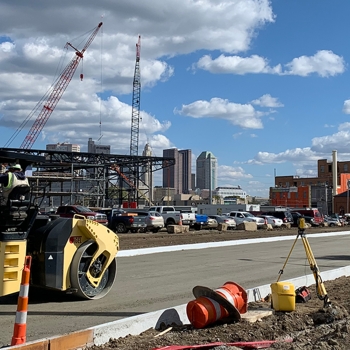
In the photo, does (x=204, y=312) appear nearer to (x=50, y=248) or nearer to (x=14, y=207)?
(x=50, y=248)

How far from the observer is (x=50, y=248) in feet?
28.0

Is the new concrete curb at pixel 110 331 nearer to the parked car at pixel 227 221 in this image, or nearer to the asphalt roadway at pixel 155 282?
the asphalt roadway at pixel 155 282

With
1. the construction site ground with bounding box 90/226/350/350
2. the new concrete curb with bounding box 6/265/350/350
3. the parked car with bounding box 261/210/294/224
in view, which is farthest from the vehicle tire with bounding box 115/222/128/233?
the new concrete curb with bounding box 6/265/350/350

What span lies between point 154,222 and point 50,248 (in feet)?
100

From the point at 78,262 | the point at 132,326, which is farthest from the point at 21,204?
the point at 132,326

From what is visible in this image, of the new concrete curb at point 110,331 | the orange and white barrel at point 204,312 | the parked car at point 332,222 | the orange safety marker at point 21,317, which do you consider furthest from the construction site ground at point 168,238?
the parked car at point 332,222

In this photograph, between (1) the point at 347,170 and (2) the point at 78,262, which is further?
(1) the point at 347,170

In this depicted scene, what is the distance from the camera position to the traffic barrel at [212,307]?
7543mm

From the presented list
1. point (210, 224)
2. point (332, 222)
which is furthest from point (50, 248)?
point (332, 222)

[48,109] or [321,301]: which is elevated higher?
[48,109]

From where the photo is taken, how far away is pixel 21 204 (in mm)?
7652

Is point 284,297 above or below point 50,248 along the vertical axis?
below

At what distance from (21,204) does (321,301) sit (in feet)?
19.3

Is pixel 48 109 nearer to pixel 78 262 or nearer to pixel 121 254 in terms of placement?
pixel 121 254
